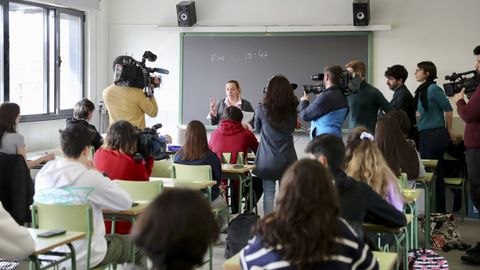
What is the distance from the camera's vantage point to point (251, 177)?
6629 mm

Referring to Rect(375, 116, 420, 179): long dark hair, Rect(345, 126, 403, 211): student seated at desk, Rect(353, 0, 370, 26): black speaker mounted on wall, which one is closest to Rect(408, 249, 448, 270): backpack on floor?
Rect(345, 126, 403, 211): student seated at desk

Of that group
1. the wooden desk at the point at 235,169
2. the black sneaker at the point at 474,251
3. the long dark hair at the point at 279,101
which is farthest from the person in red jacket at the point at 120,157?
the black sneaker at the point at 474,251

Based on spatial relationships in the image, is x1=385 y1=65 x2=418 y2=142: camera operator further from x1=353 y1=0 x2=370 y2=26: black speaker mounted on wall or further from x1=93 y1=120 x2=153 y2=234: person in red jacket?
x1=93 y1=120 x2=153 y2=234: person in red jacket

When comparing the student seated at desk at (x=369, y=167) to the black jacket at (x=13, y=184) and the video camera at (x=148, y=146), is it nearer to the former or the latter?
the video camera at (x=148, y=146)

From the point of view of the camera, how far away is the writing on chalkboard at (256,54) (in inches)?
355

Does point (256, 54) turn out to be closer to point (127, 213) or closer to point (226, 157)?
point (226, 157)

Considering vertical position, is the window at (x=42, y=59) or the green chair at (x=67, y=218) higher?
the window at (x=42, y=59)

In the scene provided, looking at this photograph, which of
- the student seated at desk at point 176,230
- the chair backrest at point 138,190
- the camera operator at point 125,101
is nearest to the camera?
the student seated at desk at point 176,230

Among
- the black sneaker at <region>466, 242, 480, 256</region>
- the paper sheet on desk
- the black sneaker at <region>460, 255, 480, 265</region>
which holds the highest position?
the paper sheet on desk

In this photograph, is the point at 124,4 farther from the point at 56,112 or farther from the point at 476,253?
the point at 476,253

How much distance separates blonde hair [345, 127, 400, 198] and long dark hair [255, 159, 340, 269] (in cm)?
166

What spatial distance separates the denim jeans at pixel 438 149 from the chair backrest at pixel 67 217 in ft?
14.4

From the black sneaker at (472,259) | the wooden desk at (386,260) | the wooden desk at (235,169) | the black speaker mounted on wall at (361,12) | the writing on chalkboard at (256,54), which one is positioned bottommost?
the black sneaker at (472,259)

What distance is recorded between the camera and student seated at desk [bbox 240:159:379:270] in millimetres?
2170
